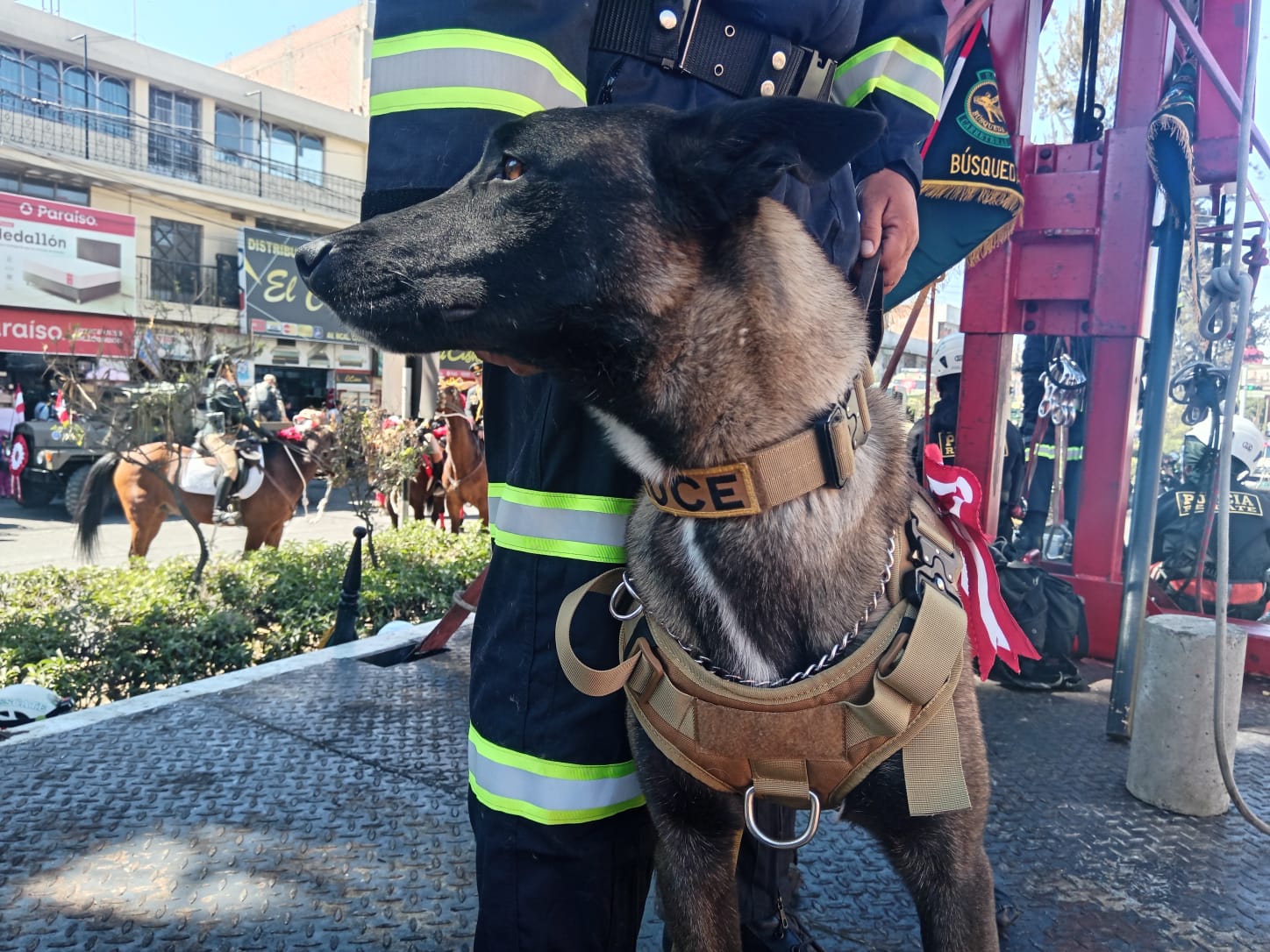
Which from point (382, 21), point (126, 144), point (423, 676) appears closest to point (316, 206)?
point (126, 144)

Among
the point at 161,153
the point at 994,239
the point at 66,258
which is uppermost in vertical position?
the point at 161,153

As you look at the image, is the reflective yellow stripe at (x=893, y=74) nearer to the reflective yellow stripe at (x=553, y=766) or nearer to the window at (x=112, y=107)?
the reflective yellow stripe at (x=553, y=766)

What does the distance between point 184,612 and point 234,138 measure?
85.9 feet

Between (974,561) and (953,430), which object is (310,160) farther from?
(974,561)

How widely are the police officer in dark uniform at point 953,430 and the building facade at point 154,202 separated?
16618 millimetres

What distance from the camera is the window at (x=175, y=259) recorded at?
23000 mm

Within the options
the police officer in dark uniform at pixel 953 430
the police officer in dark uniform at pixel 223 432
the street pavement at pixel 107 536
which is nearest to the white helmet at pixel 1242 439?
the police officer in dark uniform at pixel 953 430

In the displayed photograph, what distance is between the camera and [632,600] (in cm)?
157

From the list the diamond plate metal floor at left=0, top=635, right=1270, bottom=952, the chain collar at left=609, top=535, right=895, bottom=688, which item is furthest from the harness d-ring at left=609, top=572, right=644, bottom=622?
the diamond plate metal floor at left=0, top=635, right=1270, bottom=952

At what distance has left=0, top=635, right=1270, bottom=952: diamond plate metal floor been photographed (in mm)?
2139

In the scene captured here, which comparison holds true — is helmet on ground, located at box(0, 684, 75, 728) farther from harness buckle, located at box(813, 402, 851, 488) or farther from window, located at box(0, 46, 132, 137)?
window, located at box(0, 46, 132, 137)

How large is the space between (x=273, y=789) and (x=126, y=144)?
2614 centimetres

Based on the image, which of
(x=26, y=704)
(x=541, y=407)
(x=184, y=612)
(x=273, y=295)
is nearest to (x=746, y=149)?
(x=541, y=407)

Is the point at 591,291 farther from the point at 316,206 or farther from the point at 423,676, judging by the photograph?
the point at 316,206
